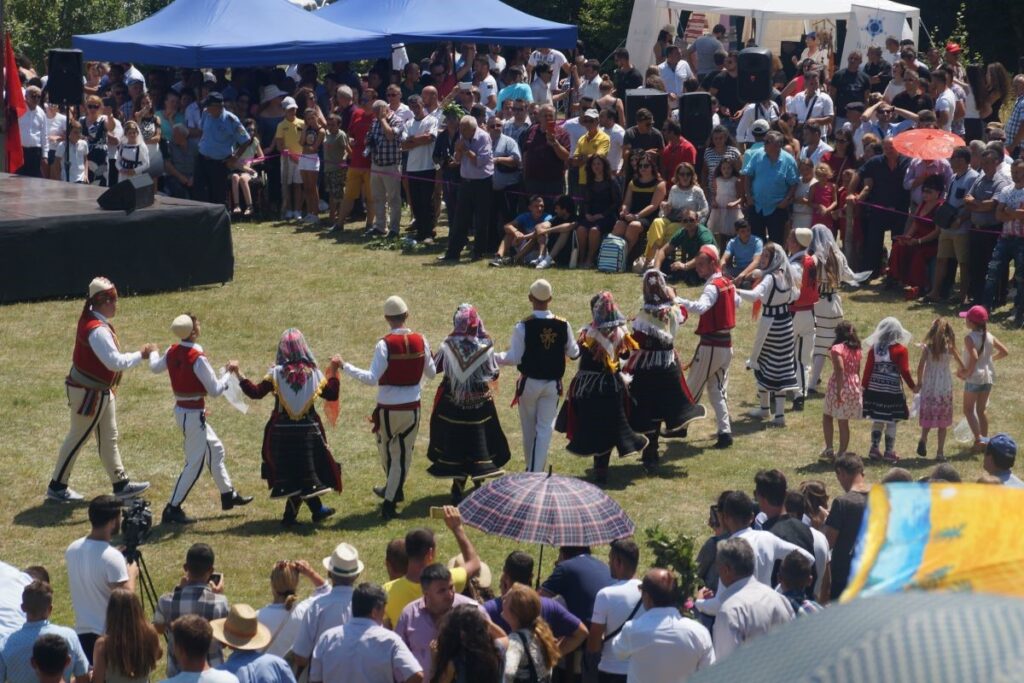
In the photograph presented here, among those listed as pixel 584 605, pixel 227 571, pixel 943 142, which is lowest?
pixel 227 571

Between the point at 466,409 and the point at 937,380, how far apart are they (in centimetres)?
362

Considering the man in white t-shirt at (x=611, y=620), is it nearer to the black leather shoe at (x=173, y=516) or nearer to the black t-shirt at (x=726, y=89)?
the black leather shoe at (x=173, y=516)

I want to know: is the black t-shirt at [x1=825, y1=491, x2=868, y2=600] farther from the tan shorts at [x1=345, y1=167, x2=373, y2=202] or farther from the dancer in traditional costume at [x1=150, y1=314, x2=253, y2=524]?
the tan shorts at [x1=345, y1=167, x2=373, y2=202]

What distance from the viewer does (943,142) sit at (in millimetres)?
16016

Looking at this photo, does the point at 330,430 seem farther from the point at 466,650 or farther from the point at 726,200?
the point at 466,650

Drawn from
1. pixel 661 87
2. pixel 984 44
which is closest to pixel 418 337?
pixel 661 87

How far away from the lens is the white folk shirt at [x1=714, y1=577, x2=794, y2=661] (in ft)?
20.5

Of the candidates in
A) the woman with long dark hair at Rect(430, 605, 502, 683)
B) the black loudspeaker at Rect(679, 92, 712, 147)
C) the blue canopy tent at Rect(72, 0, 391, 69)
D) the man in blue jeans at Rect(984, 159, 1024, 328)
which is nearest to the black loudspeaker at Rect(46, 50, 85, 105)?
the blue canopy tent at Rect(72, 0, 391, 69)

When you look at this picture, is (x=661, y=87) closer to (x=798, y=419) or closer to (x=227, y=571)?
(x=798, y=419)

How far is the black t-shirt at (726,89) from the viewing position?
66.7ft

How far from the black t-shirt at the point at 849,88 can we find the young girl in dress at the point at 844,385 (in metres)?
9.49

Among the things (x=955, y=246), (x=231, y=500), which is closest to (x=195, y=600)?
(x=231, y=500)

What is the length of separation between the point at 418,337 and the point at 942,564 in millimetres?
7824

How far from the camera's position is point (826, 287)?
12.8 metres
